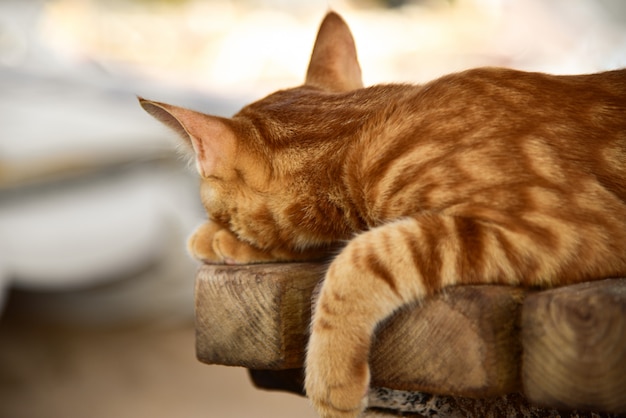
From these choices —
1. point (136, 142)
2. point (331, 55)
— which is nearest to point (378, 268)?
point (331, 55)

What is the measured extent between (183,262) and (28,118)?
0.88 meters

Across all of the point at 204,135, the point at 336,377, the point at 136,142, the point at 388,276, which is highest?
the point at 204,135

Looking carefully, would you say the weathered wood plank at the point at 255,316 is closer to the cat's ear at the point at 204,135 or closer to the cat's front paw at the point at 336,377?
the cat's front paw at the point at 336,377

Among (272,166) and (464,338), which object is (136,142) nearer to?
(272,166)

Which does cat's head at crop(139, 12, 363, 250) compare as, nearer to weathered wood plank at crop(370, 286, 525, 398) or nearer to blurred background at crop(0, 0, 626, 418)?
weathered wood plank at crop(370, 286, 525, 398)

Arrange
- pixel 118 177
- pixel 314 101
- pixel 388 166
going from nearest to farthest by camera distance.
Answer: pixel 388 166, pixel 314 101, pixel 118 177

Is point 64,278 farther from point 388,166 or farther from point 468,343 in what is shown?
point 468,343

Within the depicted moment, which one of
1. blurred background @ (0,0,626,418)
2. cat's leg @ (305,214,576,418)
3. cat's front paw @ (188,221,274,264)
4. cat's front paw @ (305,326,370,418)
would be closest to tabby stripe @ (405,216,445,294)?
cat's leg @ (305,214,576,418)

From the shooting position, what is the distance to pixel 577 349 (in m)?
0.72

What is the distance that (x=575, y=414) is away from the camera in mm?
923

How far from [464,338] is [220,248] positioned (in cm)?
50

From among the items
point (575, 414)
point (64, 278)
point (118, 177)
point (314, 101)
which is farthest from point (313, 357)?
point (118, 177)

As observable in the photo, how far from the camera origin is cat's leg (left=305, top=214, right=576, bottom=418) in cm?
87

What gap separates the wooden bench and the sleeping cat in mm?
43
